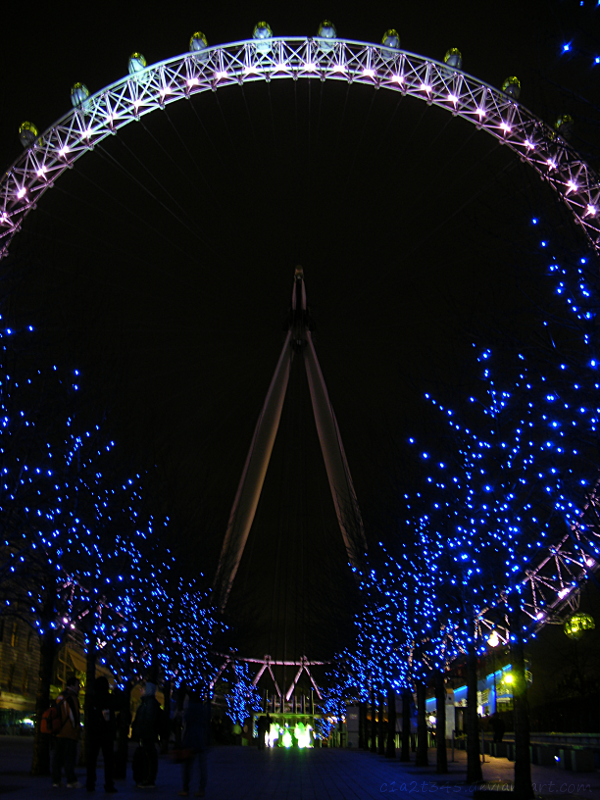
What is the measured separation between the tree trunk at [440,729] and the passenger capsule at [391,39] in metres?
22.1

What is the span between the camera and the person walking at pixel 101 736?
53.6ft

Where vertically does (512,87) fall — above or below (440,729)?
above

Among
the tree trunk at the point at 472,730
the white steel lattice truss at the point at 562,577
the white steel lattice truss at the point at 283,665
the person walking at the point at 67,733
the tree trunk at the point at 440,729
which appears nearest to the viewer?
the white steel lattice truss at the point at 562,577

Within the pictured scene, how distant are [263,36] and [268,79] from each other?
5.16ft

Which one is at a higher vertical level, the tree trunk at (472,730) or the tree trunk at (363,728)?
the tree trunk at (472,730)

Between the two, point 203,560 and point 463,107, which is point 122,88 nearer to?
point 463,107

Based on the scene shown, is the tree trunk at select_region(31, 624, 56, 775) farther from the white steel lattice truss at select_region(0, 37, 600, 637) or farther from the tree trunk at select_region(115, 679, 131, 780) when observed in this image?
the white steel lattice truss at select_region(0, 37, 600, 637)

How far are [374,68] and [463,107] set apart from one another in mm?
3586

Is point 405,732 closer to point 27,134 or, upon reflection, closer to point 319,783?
point 319,783

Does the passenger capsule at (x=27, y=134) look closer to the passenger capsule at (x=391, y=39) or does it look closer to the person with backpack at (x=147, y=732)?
the passenger capsule at (x=391, y=39)

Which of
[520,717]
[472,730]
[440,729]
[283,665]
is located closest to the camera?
[520,717]

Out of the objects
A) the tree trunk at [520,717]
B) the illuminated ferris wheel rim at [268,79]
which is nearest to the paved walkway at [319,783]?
the tree trunk at [520,717]

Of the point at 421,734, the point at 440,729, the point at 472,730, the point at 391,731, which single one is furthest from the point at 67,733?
the point at 391,731

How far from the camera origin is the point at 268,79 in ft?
111
